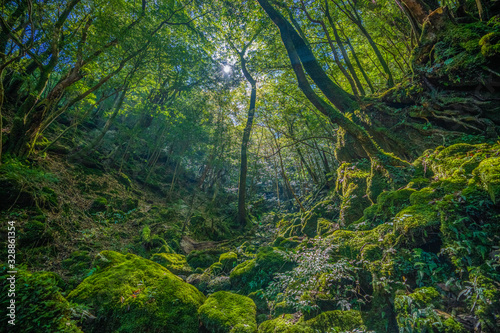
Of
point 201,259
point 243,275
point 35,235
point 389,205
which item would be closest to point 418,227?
point 389,205

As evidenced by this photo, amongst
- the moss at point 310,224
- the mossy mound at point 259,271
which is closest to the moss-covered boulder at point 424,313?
the mossy mound at point 259,271

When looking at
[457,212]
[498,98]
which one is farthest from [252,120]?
[457,212]

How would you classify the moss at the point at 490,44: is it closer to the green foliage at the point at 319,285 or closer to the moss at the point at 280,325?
the green foliage at the point at 319,285

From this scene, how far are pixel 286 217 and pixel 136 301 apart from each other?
10.1m

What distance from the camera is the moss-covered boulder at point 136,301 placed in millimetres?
2729

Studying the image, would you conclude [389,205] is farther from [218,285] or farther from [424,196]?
[218,285]

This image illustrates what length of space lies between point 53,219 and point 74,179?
3582 mm

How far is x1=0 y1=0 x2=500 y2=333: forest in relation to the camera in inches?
97.8

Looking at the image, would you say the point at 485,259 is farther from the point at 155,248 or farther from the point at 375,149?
the point at 155,248

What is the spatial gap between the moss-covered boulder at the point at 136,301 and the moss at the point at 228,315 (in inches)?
8.2

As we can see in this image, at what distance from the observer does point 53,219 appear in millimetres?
5555

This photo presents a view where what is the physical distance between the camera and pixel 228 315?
3.04 meters

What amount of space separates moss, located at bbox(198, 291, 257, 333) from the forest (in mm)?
22

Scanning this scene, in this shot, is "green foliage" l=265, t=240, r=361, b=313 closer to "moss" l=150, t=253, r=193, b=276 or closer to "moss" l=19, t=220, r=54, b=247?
"moss" l=150, t=253, r=193, b=276
